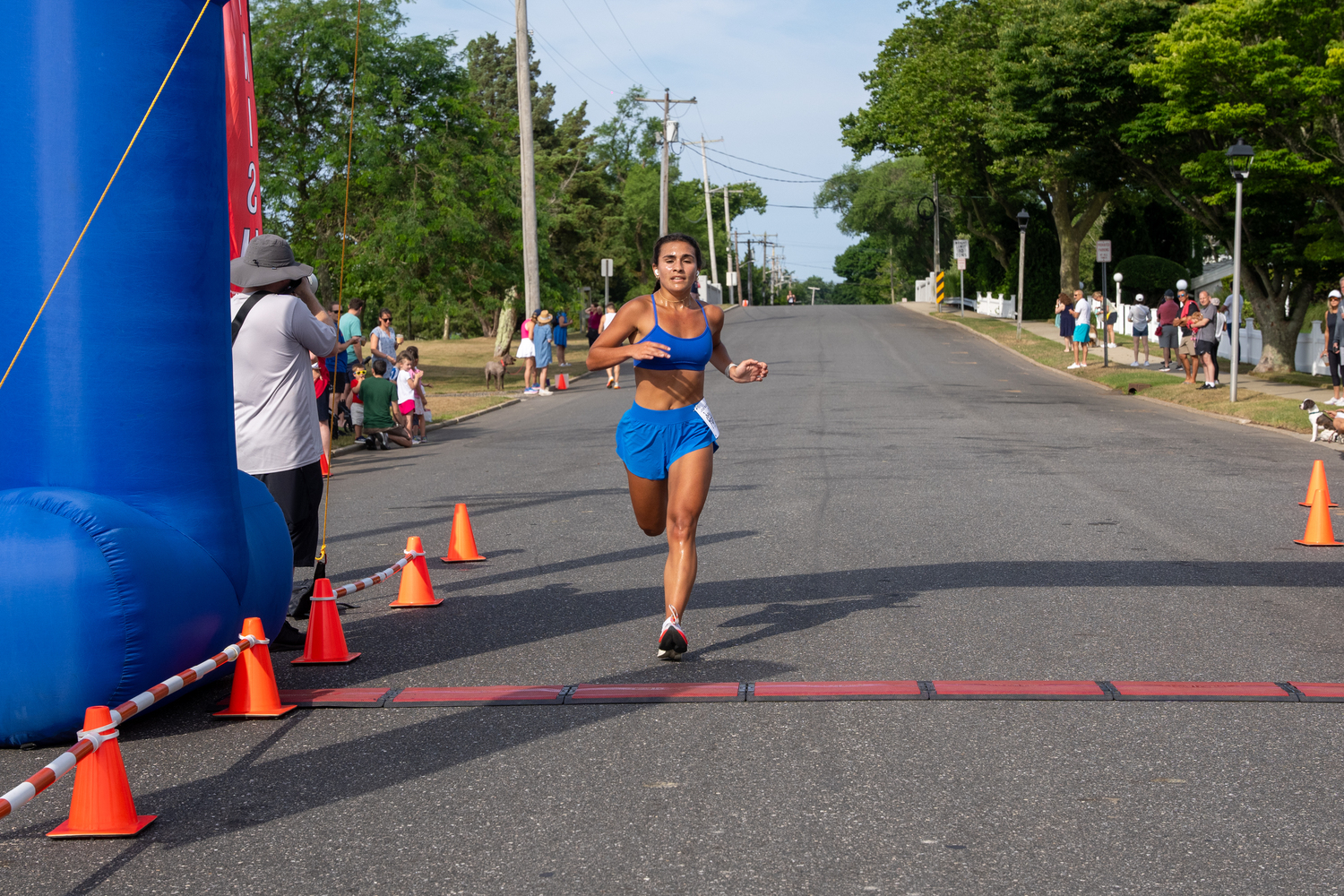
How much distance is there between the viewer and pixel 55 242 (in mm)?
5074

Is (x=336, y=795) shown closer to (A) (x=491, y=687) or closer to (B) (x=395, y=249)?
(A) (x=491, y=687)

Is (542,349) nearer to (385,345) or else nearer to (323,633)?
(385,345)

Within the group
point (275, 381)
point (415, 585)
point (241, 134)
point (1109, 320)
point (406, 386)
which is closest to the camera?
point (275, 381)

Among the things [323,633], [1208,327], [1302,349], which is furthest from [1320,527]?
[1302,349]

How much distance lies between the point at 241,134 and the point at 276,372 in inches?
173

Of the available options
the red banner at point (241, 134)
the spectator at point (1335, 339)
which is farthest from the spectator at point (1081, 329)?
the red banner at point (241, 134)

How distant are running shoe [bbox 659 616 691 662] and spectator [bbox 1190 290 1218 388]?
1950cm

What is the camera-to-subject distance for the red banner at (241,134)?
9852 mm

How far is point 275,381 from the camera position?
21.1 feet

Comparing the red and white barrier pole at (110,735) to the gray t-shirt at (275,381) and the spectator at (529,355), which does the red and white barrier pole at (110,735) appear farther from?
the spectator at (529,355)

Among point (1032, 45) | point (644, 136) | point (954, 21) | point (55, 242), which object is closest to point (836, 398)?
point (1032, 45)

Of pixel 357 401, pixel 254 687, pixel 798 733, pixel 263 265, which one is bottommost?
pixel 798 733

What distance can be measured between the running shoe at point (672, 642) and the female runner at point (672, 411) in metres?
0.01

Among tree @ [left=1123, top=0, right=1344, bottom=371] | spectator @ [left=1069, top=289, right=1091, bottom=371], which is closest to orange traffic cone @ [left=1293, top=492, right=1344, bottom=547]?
tree @ [left=1123, top=0, right=1344, bottom=371]
